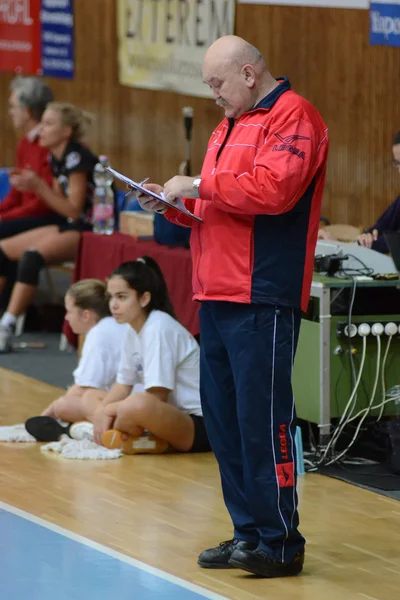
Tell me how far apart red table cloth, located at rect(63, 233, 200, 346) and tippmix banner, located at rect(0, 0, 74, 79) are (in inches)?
153

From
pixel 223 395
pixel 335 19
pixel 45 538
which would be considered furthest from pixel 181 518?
pixel 335 19

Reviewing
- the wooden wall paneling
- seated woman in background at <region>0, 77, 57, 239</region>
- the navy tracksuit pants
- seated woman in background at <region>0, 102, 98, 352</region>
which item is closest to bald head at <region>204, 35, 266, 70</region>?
the navy tracksuit pants

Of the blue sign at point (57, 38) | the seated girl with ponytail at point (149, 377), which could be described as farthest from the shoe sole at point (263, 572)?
the blue sign at point (57, 38)

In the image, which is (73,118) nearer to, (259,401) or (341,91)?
(341,91)

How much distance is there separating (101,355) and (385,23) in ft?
8.38

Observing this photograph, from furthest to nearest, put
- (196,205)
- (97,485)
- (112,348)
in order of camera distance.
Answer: (112,348), (97,485), (196,205)

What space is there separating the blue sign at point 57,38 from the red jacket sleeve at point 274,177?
7431mm

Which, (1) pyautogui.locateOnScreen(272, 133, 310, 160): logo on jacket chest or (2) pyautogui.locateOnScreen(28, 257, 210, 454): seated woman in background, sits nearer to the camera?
(1) pyautogui.locateOnScreen(272, 133, 310, 160): logo on jacket chest

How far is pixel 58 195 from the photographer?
840cm

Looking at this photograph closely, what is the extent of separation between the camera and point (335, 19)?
7.80 m

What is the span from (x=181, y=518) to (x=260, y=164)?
157 cm

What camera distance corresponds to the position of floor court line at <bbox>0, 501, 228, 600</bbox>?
3893mm

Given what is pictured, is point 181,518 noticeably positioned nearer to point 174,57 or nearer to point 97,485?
point 97,485

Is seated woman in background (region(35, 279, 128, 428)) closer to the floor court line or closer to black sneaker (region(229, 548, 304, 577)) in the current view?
the floor court line
